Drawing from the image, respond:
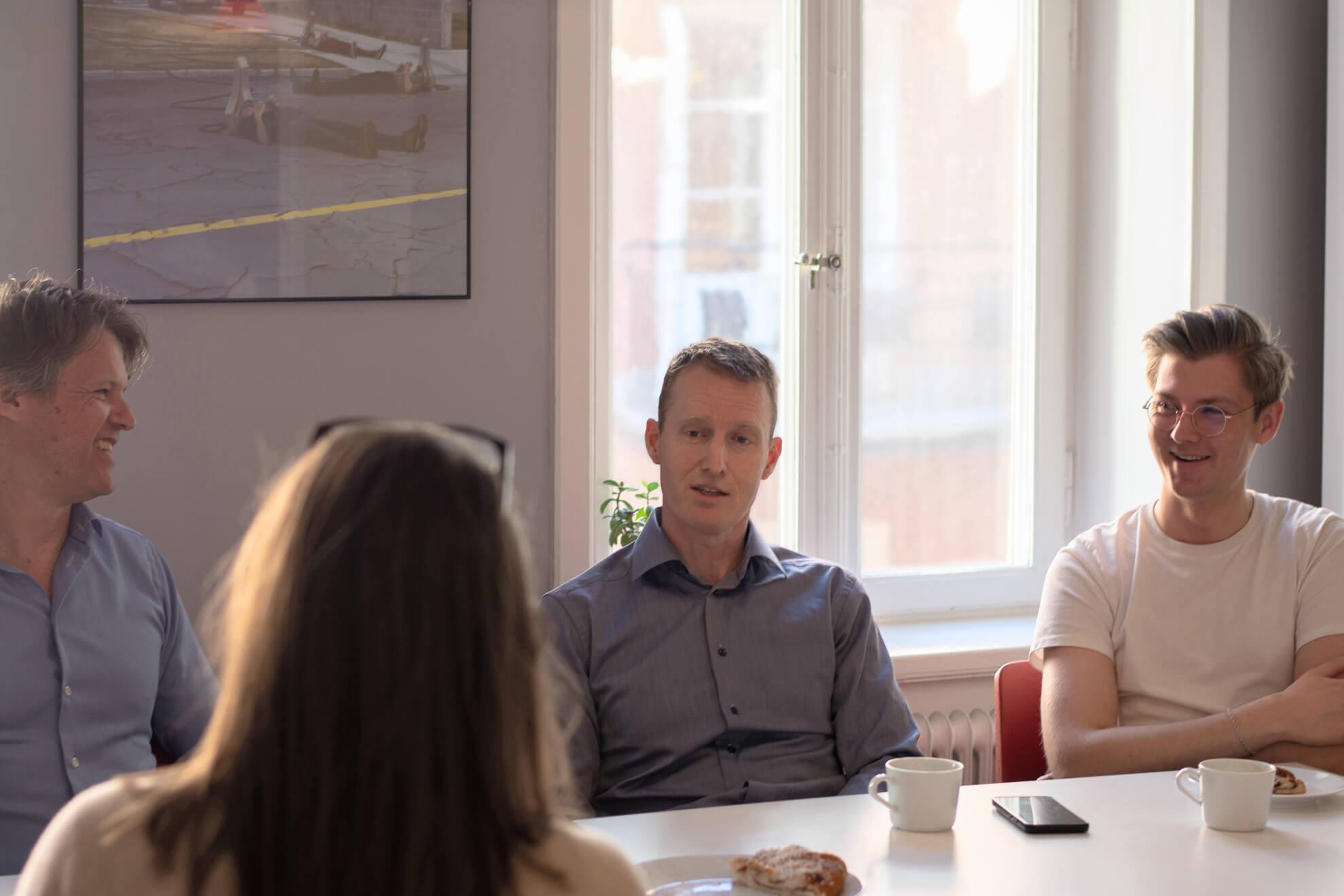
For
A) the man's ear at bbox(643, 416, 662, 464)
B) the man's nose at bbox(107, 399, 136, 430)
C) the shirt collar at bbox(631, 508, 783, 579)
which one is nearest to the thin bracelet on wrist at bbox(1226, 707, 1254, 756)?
the shirt collar at bbox(631, 508, 783, 579)

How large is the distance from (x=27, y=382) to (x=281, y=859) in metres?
1.42

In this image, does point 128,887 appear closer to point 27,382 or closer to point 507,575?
point 507,575

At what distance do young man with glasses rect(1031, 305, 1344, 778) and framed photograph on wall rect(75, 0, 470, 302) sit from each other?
4.79 feet

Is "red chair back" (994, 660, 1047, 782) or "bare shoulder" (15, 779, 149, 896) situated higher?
"bare shoulder" (15, 779, 149, 896)

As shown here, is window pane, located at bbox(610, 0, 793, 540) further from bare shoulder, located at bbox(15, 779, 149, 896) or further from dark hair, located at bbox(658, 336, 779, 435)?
bare shoulder, located at bbox(15, 779, 149, 896)

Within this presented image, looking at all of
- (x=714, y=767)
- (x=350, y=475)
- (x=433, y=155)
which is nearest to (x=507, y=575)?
(x=350, y=475)

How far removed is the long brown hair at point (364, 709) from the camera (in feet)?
2.62

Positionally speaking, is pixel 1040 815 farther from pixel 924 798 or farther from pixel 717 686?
pixel 717 686

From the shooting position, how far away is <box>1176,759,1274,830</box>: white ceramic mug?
1592mm

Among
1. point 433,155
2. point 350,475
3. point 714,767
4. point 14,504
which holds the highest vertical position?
point 433,155

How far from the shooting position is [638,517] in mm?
3033

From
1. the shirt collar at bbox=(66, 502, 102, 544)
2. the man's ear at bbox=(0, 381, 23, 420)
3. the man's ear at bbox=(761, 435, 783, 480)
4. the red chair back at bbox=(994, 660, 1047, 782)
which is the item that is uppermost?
the man's ear at bbox=(0, 381, 23, 420)

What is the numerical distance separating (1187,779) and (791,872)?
654mm

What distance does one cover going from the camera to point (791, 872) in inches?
54.4
